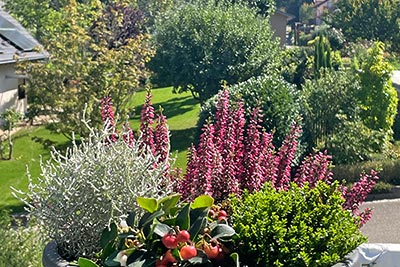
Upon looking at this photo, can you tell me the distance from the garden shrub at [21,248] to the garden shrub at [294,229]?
10.9ft

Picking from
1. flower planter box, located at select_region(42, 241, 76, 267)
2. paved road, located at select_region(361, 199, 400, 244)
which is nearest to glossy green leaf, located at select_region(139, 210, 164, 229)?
flower planter box, located at select_region(42, 241, 76, 267)

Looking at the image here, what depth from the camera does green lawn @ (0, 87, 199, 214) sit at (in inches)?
649

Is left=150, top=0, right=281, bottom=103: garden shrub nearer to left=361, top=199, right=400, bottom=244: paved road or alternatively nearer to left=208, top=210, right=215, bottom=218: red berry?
left=361, top=199, right=400, bottom=244: paved road

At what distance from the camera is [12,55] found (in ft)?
67.1

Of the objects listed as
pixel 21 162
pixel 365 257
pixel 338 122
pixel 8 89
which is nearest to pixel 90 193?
pixel 365 257

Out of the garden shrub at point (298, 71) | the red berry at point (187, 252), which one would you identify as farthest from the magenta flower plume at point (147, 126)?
the garden shrub at point (298, 71)

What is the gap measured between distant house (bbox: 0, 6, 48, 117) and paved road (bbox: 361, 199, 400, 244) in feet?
36.0

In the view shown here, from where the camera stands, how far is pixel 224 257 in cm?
367

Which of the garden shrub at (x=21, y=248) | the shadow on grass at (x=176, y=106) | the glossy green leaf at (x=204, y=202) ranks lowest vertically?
the shadow on grass at (x=176, y=106)

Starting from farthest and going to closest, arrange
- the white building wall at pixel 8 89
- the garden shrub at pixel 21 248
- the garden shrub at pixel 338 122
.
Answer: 1. the white building wall at pixel 8 89
2. the garden shrub at pixel 338 122
3. the garden shrub at pixel 21 248

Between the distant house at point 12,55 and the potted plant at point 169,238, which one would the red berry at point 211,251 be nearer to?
the potted plant at point 169,238

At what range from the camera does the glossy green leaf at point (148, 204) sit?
368cm

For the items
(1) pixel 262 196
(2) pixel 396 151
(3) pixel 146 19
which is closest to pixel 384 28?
(3) pixel 146 19

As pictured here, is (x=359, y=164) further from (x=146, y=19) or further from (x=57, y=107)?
(x=146, y=19)
